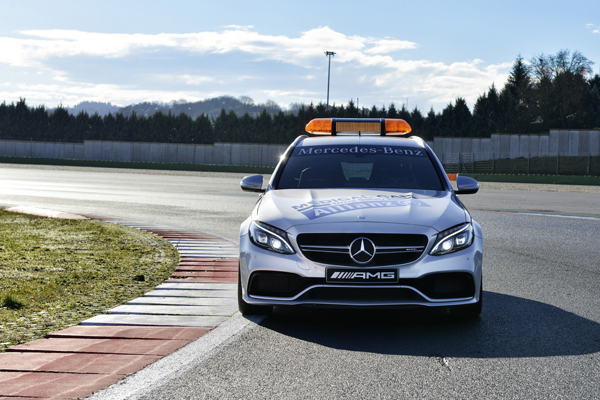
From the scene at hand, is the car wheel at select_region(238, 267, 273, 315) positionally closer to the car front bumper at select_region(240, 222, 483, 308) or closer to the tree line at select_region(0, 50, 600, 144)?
the car front bumper at select_region(240, 222, 483, 308)

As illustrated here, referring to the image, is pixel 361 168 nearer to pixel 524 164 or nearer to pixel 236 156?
pixel 524 164

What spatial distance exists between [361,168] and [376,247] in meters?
2.19

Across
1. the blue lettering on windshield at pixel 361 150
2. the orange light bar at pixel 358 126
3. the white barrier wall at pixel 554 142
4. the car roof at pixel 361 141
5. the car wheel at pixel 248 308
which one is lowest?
the car wheel at pixel 248 308

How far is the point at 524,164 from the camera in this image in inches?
1924

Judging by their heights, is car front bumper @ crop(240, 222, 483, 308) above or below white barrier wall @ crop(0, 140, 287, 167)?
below

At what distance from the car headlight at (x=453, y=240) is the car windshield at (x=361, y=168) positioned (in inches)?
46.5

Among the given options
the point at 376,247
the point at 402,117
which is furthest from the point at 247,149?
the point at 376,247

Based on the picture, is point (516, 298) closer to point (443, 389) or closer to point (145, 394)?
point (443, 389)

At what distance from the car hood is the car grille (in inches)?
5.8

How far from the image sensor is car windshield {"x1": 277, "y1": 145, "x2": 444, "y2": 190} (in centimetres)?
668

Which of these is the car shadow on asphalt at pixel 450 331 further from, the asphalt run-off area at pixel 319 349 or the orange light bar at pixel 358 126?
the orange light bar at pixel 358 126

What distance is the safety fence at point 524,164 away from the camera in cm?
4481

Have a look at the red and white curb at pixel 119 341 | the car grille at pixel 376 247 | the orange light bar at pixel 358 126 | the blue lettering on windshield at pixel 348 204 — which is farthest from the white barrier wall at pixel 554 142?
the car grille at pixel 376 247

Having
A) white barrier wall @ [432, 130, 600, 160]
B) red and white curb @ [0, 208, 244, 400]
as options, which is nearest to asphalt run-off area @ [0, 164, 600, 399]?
red and white curb @ [0, 208, 244, 400]
